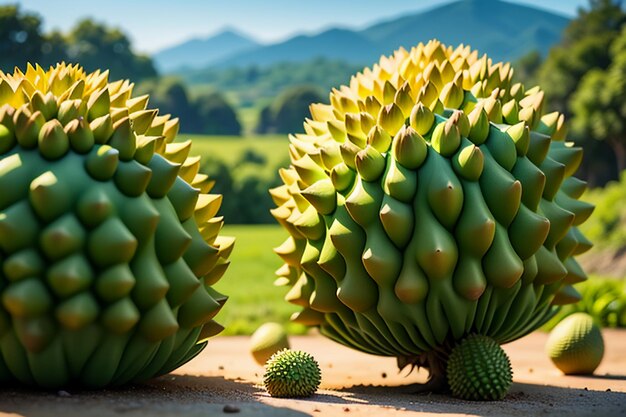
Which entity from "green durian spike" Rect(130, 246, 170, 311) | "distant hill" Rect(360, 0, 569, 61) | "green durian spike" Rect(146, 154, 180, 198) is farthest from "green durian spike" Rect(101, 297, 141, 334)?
"distant hill" Rect(360, 0, 569, 61)

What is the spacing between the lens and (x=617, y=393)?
712 cm

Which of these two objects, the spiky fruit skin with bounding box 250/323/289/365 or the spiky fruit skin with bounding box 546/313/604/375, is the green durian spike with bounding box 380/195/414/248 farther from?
the spiky fruit skin with bounding box 546/313/604/375

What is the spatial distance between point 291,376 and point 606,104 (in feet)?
128

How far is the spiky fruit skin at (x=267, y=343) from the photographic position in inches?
351

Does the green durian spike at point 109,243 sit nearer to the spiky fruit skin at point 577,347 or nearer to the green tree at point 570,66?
the spiky fruit skin at point 577,347

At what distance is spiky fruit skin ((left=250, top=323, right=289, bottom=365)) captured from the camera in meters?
8.92

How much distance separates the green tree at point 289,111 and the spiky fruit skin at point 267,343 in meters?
76.0

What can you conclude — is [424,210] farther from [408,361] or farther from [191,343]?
[191,343]

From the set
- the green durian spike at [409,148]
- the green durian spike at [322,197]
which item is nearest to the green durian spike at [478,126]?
the green durian spike at [409,148]

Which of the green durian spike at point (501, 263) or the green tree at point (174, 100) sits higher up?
the green durian spike at point (501, 263)

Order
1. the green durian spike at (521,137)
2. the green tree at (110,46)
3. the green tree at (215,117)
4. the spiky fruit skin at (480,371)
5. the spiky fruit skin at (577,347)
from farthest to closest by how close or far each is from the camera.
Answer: the green tree at (215,117)
the green tree at (110,46)
the spiky fruit skin at (577,347)
the green durian spike at (521,137)
the spiky fruit skin at (480,371)

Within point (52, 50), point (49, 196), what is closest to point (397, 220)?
point (49, 196)

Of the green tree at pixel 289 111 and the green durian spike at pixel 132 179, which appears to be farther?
the green tree at pixel 289 111

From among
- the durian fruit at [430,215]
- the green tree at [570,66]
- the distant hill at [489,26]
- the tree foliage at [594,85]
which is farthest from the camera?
the distant hill at [489,26]
